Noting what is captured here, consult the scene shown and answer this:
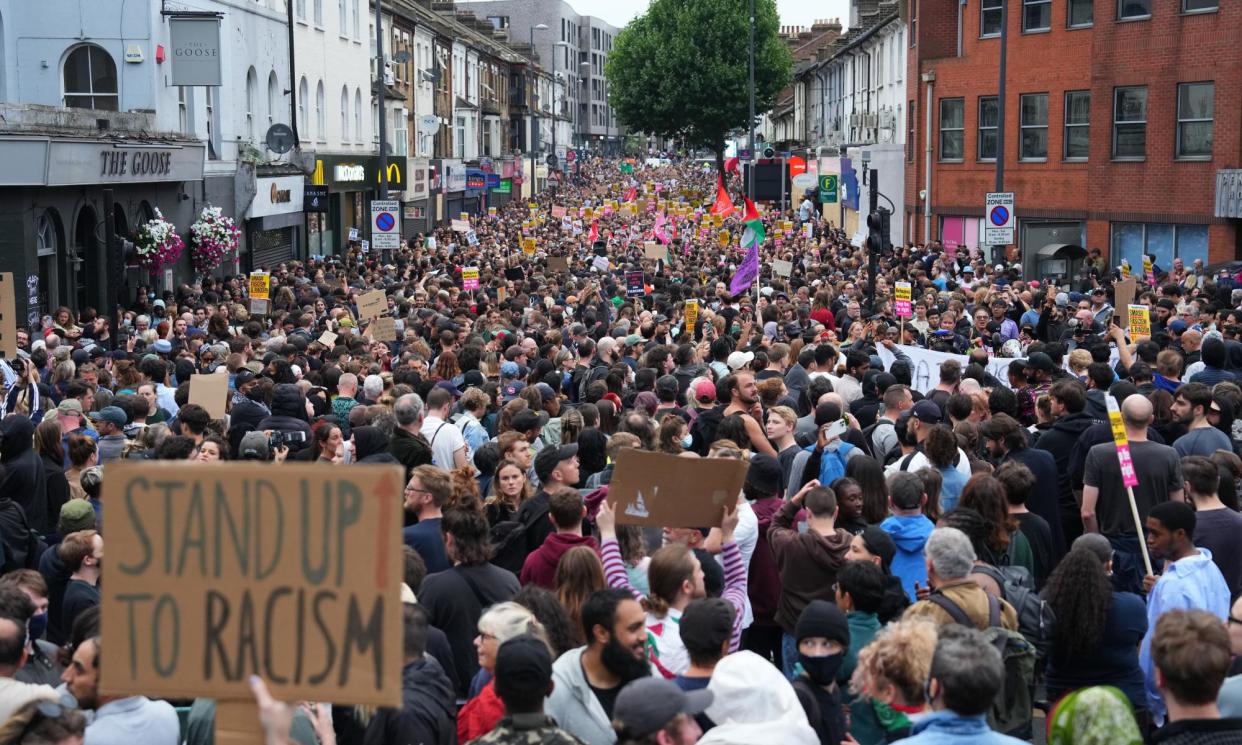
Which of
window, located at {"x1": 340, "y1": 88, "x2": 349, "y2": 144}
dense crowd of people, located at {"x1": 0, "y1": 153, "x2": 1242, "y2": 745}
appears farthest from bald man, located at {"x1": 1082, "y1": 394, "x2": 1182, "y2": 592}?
window, located at {"x1": 340, "y1": 88, "x2": 349, "y2": 144}

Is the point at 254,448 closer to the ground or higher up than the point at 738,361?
closer to the ground

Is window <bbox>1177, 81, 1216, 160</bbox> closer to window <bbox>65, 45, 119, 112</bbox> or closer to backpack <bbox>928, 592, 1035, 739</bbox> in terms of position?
window <bbox>65, 45, 119, 112</bbox>

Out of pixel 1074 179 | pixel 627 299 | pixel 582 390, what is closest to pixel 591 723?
pixel 582 390

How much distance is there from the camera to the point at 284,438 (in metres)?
11.2

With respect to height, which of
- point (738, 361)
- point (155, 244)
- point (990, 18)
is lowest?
point (738, 361)

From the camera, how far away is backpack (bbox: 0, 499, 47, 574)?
8.77 m

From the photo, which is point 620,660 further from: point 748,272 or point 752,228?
point 752,228

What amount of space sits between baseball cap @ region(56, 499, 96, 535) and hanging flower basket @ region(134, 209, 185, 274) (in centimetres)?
1886

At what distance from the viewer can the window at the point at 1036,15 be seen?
1382 inches

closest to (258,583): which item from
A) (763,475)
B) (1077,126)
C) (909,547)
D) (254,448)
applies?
(909,547)

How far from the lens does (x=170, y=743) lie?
5348 mm

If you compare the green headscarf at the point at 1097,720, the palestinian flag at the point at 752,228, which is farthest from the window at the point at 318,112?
the green headscarf at the point at 1097,720

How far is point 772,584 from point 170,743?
11.7 ft

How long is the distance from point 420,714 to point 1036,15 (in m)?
32.9
